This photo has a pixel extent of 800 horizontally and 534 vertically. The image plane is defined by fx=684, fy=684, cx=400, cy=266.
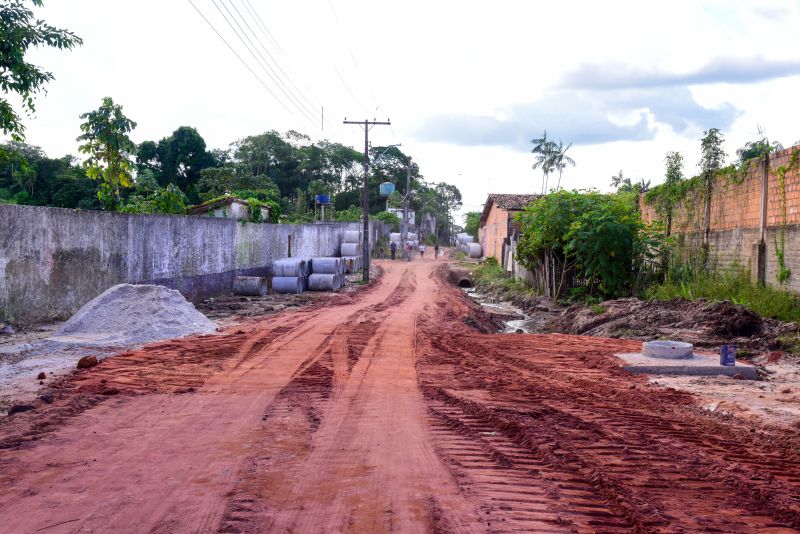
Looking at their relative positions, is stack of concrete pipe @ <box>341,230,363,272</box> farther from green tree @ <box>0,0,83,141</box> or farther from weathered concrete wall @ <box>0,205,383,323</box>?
green tree @ <box>0,0,83,141</box>

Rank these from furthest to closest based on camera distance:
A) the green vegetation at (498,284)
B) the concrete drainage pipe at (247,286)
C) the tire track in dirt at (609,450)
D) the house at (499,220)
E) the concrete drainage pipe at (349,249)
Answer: the house at (499,220) < the concrete drainage pipe at (349,249) < the green vegetation at (498,284) < the concrete drainage pipe at (247,286) < the tire track in dirt at (609,450)

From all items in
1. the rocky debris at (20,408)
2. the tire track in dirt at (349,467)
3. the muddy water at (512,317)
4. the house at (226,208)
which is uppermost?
the house at (226,208)

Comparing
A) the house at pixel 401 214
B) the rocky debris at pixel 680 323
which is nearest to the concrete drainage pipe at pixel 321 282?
the rocky debris at pixel 680 323

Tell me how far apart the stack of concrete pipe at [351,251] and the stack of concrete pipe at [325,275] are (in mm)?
6875

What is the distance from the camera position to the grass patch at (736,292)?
13.4 m

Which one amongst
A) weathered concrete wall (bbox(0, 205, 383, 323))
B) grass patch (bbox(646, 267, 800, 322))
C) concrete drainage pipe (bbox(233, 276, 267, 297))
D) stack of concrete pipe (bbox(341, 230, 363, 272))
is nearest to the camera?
weathered concrete wall (bbox(0, 205, 383, 323))

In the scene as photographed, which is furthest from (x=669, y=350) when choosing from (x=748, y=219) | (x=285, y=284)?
(x=285, y=284)

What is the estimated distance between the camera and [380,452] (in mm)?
5953

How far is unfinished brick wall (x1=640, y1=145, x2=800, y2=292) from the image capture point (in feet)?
44.6

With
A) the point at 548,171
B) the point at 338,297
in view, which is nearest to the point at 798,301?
the point at 338,297

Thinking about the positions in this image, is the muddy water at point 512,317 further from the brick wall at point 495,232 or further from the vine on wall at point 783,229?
the brick wall at point 495,232

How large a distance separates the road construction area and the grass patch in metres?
4.75

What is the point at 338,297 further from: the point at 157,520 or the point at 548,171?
the point at 548,171

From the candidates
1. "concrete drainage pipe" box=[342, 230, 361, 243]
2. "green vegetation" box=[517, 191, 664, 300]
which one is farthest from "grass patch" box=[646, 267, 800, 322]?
"concrete drainage pipe" box=[342, 230, 361, 243]
